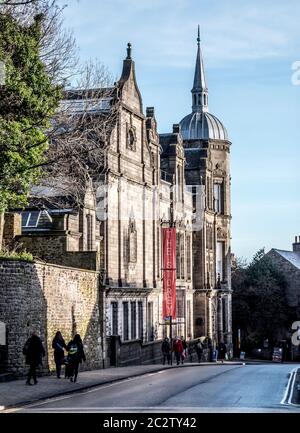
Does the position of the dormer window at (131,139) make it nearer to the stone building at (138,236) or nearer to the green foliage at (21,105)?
the stone building at (138,236)

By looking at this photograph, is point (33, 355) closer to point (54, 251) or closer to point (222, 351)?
point (54, 251)

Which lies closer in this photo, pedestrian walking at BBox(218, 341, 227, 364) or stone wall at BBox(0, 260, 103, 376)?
stone wall at BBox(0, 260, 103, 376)

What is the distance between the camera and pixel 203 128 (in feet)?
232

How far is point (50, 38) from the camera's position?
33750 mm

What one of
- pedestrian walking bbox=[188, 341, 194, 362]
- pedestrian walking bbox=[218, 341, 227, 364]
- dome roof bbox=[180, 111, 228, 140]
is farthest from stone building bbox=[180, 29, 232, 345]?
pedestrian walking bbox=[188, 341, 194, 362]

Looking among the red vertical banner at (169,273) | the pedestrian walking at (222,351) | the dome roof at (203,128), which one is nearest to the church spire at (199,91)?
the dome roof at (203,128)

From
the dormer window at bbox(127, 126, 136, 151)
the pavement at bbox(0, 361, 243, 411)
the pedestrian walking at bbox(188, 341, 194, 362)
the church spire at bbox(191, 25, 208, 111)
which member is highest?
the church spire at bbox(191, 25, 208, 111)

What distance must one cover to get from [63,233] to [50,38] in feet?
27.6

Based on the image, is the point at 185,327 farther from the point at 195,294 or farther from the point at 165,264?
the point at 165,264

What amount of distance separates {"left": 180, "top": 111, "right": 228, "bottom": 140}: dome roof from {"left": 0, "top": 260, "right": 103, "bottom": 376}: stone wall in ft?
114

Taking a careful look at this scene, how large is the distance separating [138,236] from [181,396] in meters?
25.5

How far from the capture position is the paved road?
20.2 m

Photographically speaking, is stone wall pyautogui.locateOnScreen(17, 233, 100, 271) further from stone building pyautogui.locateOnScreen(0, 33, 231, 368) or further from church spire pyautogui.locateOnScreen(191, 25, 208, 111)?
church spire pyautogui.locateOnScreen(191, 25, 208, 111)

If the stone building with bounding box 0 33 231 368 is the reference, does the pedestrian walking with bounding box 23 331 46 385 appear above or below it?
below
